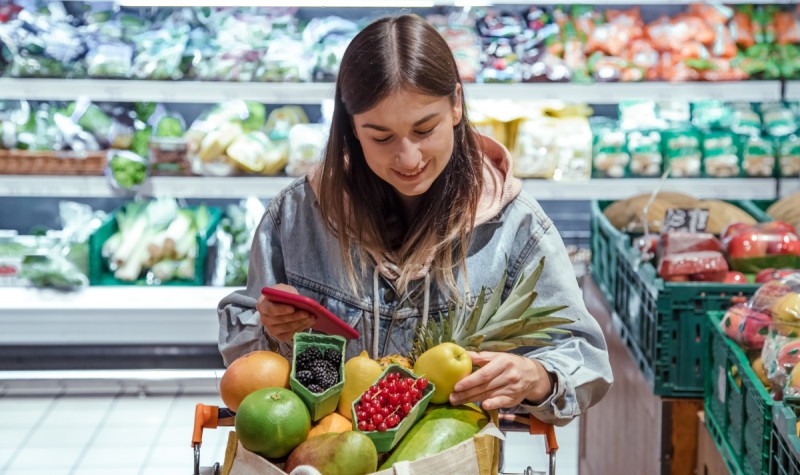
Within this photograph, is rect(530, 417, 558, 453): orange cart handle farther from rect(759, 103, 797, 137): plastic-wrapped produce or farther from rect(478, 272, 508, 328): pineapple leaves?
rect(759, 103, 797, 137): plastic-wrapped produce

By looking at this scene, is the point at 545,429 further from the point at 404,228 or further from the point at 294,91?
the point at 294,91

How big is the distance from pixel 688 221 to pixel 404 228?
1.40 metres

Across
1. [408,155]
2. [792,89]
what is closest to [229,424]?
[408,155]

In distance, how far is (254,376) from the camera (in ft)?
4.73

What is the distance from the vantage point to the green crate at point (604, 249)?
10.7ft

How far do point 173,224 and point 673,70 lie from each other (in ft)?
7.83

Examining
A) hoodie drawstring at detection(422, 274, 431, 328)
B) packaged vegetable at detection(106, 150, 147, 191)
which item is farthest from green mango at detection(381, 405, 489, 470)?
packaged vegetable at detection(106, 150, 147, 191)

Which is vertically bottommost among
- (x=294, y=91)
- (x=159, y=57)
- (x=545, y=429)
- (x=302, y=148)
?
(x=545, y=429)

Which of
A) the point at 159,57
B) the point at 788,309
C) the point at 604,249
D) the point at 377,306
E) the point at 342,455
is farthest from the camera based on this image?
the point at 159,57

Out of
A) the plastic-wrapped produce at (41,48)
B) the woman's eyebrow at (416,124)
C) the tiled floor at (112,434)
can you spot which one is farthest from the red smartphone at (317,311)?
the plastic-wrapped produce at (41,48)

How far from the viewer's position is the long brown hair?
1.67m

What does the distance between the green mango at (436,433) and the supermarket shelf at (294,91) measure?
3.27 metres

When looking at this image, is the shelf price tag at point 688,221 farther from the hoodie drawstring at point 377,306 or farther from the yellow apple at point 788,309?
the hoodie drawstring at point 377,306

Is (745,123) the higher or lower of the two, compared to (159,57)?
lower
